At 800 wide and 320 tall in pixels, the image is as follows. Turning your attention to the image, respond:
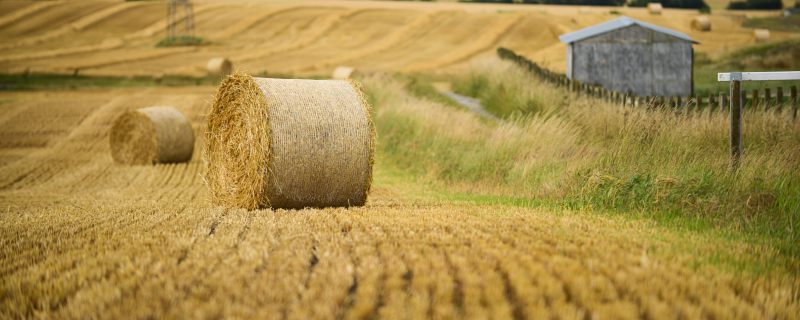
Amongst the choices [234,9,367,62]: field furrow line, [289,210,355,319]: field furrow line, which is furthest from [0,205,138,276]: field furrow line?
[234,9,367,62]: field furrow line

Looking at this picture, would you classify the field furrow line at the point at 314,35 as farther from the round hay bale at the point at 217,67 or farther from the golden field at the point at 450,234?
the golden field at the point at 450,234

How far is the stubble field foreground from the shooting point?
4109 millimetres

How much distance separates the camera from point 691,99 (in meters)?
11.3

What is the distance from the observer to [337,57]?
41.6m

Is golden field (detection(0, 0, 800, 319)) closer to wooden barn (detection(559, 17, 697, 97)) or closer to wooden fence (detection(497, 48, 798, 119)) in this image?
wooden fence (detection(497, 48, 798, 119))

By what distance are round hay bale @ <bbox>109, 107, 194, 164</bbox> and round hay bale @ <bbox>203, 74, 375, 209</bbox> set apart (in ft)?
27.4

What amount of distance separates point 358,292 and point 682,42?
18749mm

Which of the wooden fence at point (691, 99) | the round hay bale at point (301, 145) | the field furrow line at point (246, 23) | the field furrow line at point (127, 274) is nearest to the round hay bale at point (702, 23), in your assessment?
the wooden fence at point (691, 99)

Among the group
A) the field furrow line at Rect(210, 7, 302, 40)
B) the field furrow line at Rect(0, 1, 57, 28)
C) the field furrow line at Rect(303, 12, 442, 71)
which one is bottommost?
the field furrow line at Rect(303, 12, 442, 71)

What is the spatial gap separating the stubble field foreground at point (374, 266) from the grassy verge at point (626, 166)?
0.61m

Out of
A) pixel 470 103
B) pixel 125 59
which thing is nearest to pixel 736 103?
pixel 470 103

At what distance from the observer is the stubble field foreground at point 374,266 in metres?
4.11

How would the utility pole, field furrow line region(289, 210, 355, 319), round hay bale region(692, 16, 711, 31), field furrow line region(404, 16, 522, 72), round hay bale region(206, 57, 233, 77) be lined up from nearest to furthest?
field furrow line region(289, 210, 355, 319)
round hay bale region(206, 57, 233, 77)
field furrow line region(404, 16, 522, 72)
round hay bale region(692, 16, 711, 31)
the utility pole

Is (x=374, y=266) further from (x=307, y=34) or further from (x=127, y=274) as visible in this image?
(x=307, y=34)
